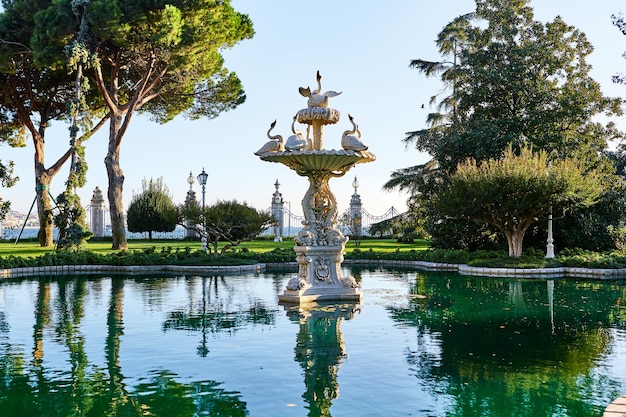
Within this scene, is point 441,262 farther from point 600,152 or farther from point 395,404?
point 395,404

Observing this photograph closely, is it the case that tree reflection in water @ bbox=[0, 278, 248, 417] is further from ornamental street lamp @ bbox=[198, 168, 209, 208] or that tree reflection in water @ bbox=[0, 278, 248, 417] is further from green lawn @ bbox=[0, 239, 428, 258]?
green lawn @ bbox=[0, 239, 428, 258]

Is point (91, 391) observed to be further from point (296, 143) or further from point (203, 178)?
point (203, 178)

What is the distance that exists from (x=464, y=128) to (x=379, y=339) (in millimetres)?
17795

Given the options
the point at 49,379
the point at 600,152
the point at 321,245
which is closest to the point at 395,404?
the point at 49,379

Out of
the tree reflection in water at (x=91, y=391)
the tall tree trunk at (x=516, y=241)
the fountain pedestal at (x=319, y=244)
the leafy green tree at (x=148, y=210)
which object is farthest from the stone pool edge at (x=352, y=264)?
the leafy green tree at (x=148, y=210)

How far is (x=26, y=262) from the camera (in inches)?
733

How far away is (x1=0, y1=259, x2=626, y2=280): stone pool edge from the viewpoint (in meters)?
17.7

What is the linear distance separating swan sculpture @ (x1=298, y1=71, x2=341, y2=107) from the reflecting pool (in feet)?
12.5

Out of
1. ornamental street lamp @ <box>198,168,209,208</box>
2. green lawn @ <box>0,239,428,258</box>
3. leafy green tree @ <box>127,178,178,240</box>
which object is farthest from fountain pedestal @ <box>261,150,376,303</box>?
leafy green tree @ <box>127,178,178,240</box>

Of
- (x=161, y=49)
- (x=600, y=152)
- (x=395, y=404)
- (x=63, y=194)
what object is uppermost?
(x=161, y=49)

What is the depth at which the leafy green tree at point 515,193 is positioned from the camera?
61.1 ft

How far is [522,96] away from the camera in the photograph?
24.4 metres

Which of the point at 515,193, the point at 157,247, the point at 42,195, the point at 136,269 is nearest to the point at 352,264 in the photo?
the point at 515,193

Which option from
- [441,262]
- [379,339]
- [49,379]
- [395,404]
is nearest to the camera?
[395,404]
